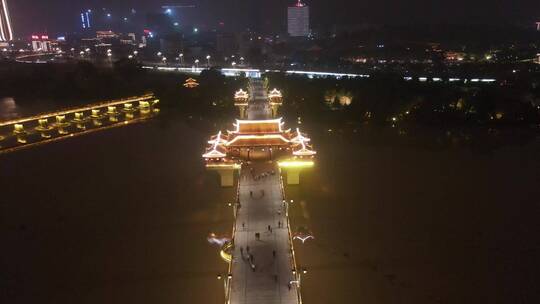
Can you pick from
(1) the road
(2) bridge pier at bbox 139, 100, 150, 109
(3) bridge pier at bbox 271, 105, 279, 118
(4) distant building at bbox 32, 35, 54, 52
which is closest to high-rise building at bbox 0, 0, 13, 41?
(4) distant building at bbox 32, 35, 54, 52

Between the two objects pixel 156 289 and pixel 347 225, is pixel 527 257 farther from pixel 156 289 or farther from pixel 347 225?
pixel 156 289

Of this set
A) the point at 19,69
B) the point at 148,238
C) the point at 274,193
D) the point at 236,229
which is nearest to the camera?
the point at 236,229

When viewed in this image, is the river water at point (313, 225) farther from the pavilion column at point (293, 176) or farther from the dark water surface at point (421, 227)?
the pavilion column at point (293, 176)

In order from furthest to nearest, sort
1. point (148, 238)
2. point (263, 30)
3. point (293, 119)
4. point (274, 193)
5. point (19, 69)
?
1. point (263, 30)
2. point (19, 69)
3. point (293, 119)
4. point (274, 193)
5. point (148, 238)

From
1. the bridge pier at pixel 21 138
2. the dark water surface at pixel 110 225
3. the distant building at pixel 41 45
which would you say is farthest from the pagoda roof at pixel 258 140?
the distant building at pixel 41 45

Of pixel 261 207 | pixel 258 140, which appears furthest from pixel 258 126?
pixel 261 207

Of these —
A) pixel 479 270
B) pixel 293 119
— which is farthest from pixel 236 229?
pixel 293 119

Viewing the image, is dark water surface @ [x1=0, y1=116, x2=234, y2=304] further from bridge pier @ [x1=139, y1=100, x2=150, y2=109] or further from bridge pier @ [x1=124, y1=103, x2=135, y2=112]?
bridge pier @ [x1=139, y1=100, x2=150, y2=109]
